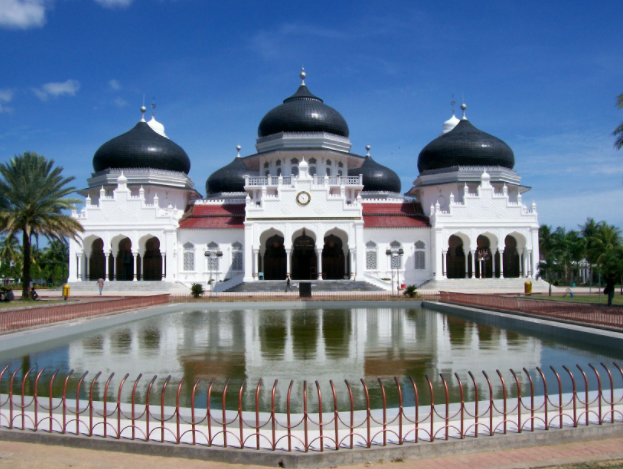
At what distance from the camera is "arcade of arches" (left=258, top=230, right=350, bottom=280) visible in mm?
38938

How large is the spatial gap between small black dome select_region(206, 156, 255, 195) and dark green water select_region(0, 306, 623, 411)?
104ft

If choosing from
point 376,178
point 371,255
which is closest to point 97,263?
point 371,255

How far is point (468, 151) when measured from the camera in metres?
41.3

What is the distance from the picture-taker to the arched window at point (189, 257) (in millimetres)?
39156

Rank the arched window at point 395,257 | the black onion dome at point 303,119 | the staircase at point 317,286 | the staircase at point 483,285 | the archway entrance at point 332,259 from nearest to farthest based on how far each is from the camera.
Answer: the staircase at point 317,286 → the staircase at point 483,285 → the arched window at point 395,257 → the archway entrance at point 332,259 → the black onion dome at point 303,119

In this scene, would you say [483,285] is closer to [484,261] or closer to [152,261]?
[484,261]

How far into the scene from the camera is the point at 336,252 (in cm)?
3962

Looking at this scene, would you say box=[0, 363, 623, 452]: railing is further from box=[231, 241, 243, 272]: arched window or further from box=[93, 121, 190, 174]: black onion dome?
box=[93, 121, 190, 174]: black onion dome

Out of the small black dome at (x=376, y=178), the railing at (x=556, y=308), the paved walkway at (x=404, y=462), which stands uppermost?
the small black dome at (x=376, y=178)

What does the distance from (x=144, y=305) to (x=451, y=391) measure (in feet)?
52.9

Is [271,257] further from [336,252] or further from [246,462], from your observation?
[246,462]

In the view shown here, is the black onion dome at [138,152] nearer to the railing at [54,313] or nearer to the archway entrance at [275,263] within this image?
the archway entrance at [275,263]

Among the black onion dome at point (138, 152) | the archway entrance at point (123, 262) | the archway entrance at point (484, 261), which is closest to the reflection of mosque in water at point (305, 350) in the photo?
the archway entrance at point (484, 261)

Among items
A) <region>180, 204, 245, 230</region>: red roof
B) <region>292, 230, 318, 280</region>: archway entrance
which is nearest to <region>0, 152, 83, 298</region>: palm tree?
<region>180, 204, 245, 230</region>: red roof
